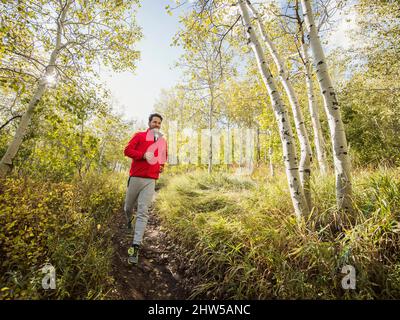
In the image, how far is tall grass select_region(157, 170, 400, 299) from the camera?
1.96m

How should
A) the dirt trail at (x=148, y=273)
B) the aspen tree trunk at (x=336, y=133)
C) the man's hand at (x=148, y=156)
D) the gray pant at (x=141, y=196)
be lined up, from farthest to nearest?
the man's hand at (x=148, y=156) → the gray pant at (x=141, y=196) → the aspen tree trunk at (x=336, y=133) → the dirt trail at (x=148, y=273)

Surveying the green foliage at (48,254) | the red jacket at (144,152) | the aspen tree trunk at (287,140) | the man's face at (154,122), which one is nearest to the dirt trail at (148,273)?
the green foliage at (48,254)

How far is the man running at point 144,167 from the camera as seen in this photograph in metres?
3.07

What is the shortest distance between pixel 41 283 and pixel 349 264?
3144 mm

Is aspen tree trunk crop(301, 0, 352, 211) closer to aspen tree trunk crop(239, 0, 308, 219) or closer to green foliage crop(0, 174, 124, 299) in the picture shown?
aspen tree trunk crop(239, 0, 308, 219)

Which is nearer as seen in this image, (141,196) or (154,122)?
(141,196)

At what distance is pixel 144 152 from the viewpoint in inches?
127

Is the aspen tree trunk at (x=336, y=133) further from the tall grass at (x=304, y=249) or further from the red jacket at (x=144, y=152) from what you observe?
the red jacket at (x=144, y=152)

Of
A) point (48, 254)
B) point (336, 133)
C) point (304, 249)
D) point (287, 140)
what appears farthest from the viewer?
A: point (287, 140)

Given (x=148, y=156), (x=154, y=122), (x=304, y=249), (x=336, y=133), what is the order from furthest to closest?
(x=154, y=122)
(x=148, y=156)
(x=336, y=133)
(x=304, y=249)

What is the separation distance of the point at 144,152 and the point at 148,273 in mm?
1847

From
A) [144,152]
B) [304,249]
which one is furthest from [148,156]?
[304,249]

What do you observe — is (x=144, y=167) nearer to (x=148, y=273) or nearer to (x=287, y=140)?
(x=148, y=273)
